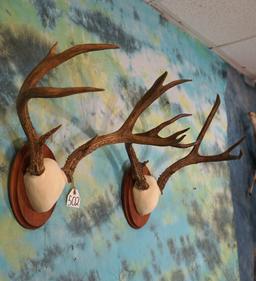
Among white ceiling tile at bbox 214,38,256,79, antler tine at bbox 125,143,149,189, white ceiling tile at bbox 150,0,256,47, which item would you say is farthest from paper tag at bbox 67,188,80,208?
white ceiling tile at bbox 214,38,256,79

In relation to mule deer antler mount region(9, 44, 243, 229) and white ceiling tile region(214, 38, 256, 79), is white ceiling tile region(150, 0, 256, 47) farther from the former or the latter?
mule deer antler mount region(9, 44, 243, 229)

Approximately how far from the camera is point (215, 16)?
191cm

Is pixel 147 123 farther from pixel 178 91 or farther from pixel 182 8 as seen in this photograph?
pixel 182 8

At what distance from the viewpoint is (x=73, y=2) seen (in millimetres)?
1434

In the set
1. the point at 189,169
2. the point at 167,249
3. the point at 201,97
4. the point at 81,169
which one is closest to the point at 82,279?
the point at 81,169

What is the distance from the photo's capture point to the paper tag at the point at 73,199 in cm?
124

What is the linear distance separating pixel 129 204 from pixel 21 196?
46cm

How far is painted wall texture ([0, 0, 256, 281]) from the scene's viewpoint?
1159mm

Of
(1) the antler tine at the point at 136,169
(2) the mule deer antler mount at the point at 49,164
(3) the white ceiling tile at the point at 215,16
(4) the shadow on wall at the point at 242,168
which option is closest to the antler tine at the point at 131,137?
(2) the mule deer antler mount at the point at 49,164

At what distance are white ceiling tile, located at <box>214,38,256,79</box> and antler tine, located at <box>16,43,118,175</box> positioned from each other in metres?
1.41

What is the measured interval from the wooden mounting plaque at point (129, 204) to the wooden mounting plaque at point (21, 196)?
1.25 feet

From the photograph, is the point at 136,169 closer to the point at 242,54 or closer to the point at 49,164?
the point at 49,164

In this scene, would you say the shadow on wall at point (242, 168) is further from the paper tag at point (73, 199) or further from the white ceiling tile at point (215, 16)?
the paper tag at point (73, 199)

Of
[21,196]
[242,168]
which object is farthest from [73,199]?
[242,168]
